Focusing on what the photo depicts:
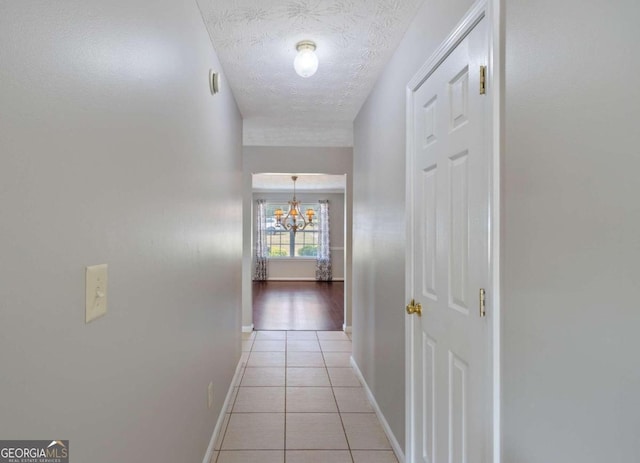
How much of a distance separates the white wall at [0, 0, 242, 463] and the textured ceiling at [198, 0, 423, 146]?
0.35 meters

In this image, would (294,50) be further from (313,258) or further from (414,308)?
(313,258)

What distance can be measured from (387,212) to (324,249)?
8.29 m

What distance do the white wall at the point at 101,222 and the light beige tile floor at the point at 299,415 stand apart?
1.94 feet

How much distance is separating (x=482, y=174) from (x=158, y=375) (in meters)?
1.30

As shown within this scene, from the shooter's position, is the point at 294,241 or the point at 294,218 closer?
the point at 294,218

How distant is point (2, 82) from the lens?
22.4 inches

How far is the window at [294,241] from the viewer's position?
1075 cm

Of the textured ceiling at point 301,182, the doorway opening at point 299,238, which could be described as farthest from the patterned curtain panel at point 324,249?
the textured ceiling at point 301,182

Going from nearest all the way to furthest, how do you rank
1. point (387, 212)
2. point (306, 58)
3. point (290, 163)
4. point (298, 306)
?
point (306, 58) < point (387, 212) < point (290, 163) < point (298, 306)

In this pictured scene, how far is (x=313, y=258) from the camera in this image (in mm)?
10922

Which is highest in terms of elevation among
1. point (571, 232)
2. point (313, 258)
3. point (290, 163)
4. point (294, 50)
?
point (294, 50)

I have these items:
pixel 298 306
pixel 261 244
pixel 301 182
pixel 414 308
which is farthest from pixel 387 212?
pixel 261 244

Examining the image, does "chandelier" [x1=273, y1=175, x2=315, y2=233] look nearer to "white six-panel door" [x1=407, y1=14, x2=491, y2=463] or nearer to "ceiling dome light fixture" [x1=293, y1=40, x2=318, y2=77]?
"ceiling dome light fixture" [x1=293, y1=40, x2=318, y2=77]

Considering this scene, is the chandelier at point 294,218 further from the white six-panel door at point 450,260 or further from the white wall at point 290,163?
the white six-panel door at point 450,260
